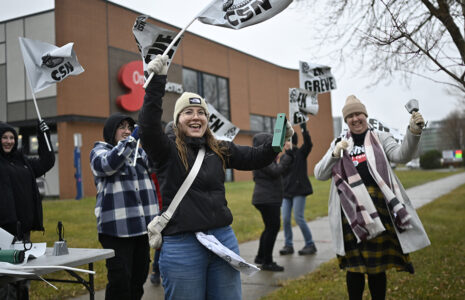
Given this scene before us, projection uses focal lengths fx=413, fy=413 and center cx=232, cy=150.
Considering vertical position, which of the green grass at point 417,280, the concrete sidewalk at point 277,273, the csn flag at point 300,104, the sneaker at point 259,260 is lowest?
the concrete sidewalk at point 277,273

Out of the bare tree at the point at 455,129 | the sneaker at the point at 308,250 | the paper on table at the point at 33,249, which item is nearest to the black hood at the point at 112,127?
the paper on table at the point at 33,249

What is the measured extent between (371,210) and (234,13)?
201 cm

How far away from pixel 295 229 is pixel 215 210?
7.68 metres

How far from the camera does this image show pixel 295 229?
1008 cm

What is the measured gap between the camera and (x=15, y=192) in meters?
4.24

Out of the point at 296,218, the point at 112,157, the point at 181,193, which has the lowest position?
the point at 296,218

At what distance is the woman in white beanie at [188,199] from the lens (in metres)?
2.58

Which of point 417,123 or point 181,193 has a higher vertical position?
point 417,123

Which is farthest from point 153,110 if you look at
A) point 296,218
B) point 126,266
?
point 296,218

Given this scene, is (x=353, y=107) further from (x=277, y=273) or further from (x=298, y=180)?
(x=298, y=180)

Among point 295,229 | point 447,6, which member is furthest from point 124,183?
point 295,229

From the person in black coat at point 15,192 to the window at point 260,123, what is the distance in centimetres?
3137

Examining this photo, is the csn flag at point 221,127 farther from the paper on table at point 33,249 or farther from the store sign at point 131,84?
the store sign at point 131,84

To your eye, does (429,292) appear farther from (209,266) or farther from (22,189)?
(22,189)
